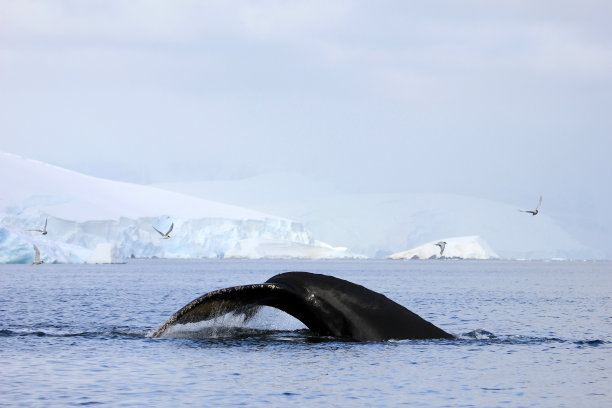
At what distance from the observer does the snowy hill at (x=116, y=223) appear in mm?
103375

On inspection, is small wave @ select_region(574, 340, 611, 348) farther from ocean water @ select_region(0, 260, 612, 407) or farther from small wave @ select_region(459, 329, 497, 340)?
small wave @ select_region(459, 329, 497, 340)

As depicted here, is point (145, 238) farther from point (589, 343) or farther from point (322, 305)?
point (322, 305)

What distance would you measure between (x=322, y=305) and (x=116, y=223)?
108212 millimetres

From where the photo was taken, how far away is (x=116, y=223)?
12044 centimetres

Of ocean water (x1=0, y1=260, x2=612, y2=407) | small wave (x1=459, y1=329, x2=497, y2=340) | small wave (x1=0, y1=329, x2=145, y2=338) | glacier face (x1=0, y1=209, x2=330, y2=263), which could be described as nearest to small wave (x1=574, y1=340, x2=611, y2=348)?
ocean water (x1=0, y1=260, x2=612, y2=407)

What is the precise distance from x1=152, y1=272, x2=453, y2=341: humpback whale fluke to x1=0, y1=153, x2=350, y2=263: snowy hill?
74.4m

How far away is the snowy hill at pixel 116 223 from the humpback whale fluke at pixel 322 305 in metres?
74.4

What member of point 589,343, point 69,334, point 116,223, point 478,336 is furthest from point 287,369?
point 116,223

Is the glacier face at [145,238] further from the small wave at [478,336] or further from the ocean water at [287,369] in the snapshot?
the small wave at [478,336]

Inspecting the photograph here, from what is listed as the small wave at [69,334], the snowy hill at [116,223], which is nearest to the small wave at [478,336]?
the small wave at [69,334]

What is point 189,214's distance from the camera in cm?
14425

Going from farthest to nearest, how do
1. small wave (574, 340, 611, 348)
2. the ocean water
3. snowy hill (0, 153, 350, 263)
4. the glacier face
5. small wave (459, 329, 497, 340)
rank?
1. snowy hill (0, 153, 350, 263)
2. the glacier face
3. small wave (459, 329, 497, 340)
4. small wave (574, 340, 611, 348)
5. the ocean water

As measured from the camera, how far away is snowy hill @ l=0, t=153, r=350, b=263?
339 ft

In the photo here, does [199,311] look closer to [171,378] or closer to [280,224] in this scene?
[171,378]
